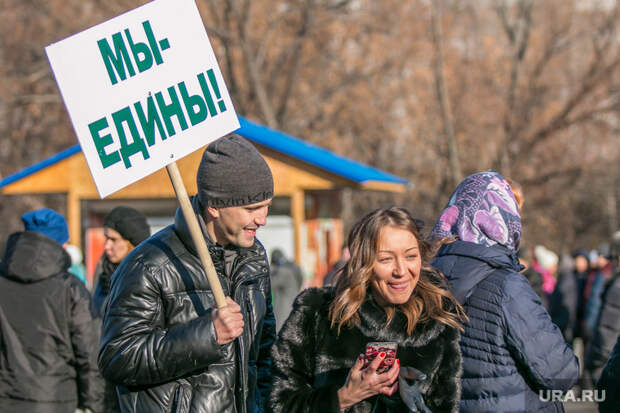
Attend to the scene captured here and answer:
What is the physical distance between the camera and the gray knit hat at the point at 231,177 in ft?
10.4

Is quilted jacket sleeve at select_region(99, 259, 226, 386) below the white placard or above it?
below

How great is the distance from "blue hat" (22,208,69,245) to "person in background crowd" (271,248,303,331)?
5.04 m

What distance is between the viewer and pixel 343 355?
10.0ft

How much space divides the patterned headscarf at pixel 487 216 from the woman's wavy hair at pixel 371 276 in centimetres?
30

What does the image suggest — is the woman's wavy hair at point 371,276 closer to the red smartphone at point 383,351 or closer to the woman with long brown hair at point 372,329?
the woman with long brown hair at point 372,329

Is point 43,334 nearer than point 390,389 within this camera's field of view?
No

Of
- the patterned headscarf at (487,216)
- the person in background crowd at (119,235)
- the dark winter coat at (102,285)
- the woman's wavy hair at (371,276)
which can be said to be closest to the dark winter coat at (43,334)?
the dark winter coat at (102,285)

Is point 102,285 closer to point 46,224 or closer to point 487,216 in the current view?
point 46,224

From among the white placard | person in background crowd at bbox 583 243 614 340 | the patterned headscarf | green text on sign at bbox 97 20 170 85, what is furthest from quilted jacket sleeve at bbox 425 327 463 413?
person in background crowd at bbox 583 243 614 340

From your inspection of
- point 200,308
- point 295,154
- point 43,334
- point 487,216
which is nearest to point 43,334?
point 43,334

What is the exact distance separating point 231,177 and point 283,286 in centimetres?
722

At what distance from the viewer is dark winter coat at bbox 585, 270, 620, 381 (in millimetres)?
7336

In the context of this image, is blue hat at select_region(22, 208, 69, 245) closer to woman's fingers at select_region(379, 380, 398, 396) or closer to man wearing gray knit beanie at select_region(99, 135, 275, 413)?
man wearing gray knit beanie at select_region(99, 135, 275, 413)

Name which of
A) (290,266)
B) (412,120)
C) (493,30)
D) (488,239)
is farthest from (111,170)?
(493,30)
